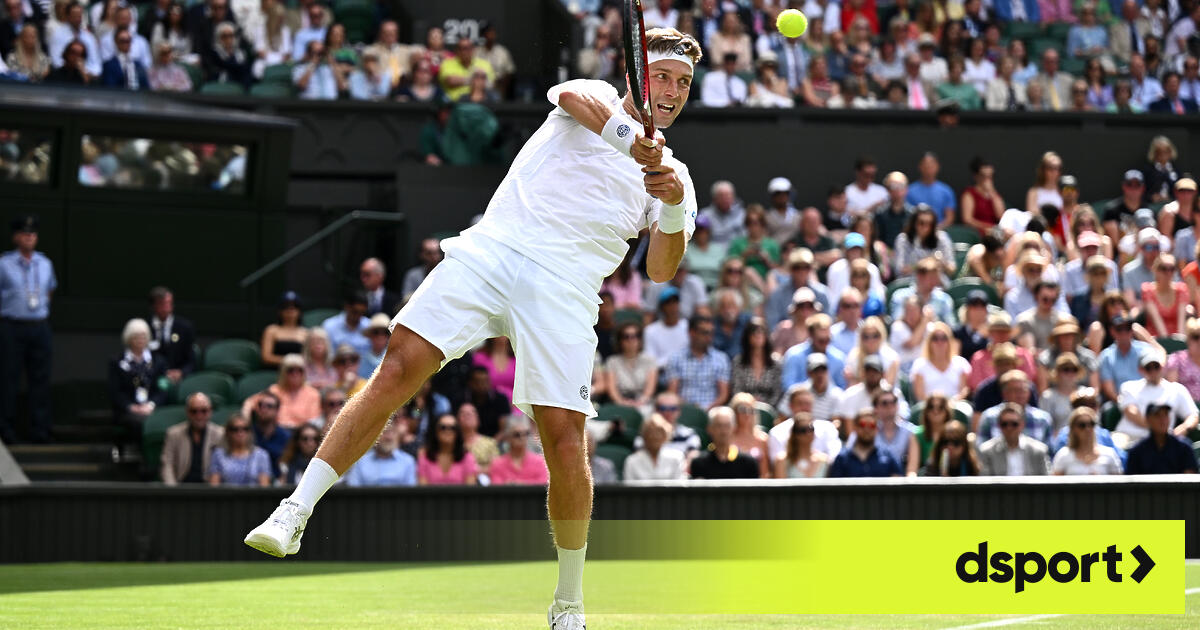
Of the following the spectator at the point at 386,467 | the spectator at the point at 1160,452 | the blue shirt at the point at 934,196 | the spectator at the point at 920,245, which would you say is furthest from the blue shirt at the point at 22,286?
the spectator at the point at 1160,452

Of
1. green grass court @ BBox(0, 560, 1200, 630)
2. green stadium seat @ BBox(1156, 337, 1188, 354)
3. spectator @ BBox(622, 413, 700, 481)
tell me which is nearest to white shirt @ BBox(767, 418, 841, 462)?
spectator @ BBox(622, 413, 700, 481)

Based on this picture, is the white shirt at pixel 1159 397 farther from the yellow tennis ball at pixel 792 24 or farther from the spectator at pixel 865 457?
the yellow tennis ball at pixel 792 24

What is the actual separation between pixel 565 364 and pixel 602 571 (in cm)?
431

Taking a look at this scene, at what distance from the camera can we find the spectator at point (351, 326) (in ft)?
46.9

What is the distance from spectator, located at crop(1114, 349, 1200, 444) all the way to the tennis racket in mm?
7740

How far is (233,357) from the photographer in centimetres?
1472

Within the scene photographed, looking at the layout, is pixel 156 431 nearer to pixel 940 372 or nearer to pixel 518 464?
pixel 518 464

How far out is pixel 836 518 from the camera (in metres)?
11.3

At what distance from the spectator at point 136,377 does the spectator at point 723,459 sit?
4420mm

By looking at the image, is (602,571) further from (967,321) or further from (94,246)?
(94,246)

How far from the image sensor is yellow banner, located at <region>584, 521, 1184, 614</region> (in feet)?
23.4

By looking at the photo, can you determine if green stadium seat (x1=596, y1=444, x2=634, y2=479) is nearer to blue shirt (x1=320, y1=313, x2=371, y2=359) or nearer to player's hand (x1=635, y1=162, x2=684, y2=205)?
blue shirt (x1=320, y1=313, x2=371, y2=359)

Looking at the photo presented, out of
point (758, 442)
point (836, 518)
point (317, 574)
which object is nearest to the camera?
point (317, 574)

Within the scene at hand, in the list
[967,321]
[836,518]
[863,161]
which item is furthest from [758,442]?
[863,161]
